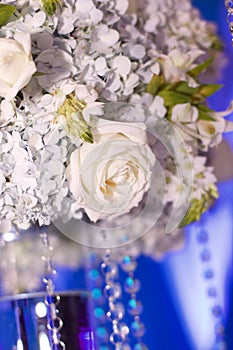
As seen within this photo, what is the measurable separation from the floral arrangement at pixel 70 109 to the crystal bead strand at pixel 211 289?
37 centimetres

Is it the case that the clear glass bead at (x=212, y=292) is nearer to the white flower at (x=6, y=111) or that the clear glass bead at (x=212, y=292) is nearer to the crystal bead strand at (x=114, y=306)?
the crystal bead strand at (x=114, y=306)

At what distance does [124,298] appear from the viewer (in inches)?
47.8

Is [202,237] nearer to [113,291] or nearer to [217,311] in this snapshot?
[217,311]

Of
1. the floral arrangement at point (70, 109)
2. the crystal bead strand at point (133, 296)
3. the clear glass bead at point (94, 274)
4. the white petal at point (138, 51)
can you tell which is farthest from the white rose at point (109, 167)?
the clear glass bead at point (94, 274)

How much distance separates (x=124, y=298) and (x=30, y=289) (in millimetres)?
255

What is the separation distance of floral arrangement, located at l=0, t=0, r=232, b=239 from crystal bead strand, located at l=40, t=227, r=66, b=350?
0.17 feet

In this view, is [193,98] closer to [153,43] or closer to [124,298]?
[153,43]

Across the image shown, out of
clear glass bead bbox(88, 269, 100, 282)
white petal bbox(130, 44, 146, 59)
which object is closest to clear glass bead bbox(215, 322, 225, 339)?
clear glass bead bbox(88, 269, 100, 282)

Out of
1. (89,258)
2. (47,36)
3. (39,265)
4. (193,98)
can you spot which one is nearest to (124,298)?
(89,258)

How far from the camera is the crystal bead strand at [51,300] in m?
0.90

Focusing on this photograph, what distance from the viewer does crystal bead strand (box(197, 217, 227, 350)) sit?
121 centimetres

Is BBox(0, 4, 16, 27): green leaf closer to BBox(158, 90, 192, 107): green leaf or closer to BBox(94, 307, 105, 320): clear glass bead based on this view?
BBox(158, 90, 192, 107): green leaf

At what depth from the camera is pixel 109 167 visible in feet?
2.77

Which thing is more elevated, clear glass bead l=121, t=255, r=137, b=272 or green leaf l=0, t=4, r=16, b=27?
green leaf l=0, t=4, r=16, b=27
